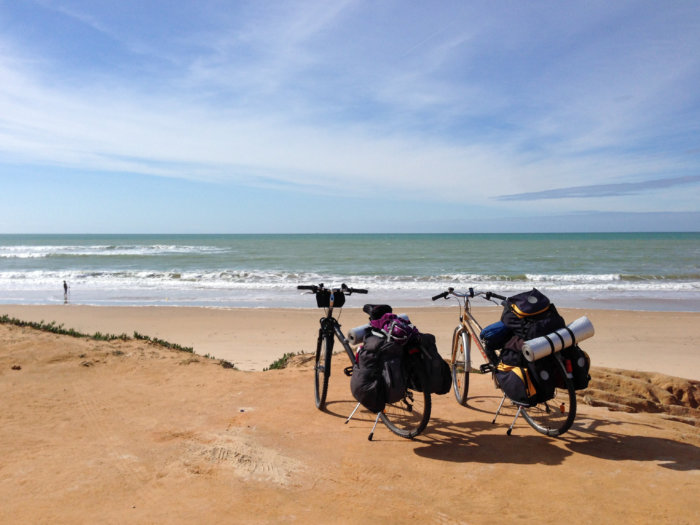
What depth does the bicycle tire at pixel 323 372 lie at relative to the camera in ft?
16.3

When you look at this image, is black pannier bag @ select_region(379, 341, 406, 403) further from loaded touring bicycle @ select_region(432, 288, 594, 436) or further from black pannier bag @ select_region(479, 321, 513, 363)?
black pannier bag @ select_region(479, 321, 513, 363)

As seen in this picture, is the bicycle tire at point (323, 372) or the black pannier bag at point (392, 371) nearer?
the black pannier bag at point (392, 371)

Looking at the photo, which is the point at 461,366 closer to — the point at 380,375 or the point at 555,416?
the point at 555,416

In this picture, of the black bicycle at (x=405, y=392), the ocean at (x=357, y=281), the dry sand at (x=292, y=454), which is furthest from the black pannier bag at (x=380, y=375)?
the ocean at (x=357, y=281)

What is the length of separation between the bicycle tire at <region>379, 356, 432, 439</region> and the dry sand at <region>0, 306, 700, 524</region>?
0.11 meters

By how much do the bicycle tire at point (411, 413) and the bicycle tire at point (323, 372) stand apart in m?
0.74

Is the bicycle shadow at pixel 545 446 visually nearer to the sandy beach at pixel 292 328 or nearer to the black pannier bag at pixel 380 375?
the black pannier bag at pixel 380 375

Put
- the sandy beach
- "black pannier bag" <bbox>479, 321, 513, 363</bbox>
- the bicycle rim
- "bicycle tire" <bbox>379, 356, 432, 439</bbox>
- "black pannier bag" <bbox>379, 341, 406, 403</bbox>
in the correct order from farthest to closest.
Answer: the sandy beach, the bicycle rim, "black pannier bag" <bbox>479, 321, 513, 363</bbox>, "bicycle tire" <bbox>379, 356, 432, 439</bbox>, "black pannier bag" <bbox>379, 341, 406, 403</bbox>

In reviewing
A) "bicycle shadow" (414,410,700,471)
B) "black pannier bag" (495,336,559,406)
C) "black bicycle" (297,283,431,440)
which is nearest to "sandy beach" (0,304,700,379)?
"black bicycle" (297,283,431,440)

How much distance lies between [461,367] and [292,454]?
2.35 meters

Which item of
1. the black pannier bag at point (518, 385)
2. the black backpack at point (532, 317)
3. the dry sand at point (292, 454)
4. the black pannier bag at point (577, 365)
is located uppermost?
the black backpack at point (532, 317)

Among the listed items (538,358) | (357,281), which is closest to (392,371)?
(538,358)

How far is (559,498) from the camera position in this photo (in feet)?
10.2

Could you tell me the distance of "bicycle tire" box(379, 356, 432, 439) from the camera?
3.92 m
